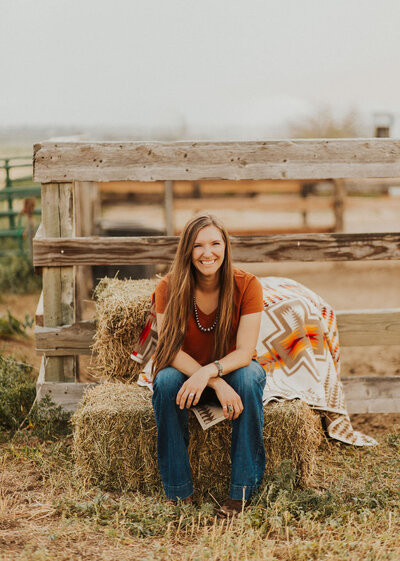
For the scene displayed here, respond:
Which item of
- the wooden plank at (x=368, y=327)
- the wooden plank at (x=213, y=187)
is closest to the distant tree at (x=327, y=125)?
the wooden plank at (x=213, y=187)

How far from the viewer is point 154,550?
9.47ft

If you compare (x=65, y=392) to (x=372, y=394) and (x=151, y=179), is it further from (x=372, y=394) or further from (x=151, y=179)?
(x=372, y=394)

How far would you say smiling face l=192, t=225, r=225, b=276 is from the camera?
3.38 metres

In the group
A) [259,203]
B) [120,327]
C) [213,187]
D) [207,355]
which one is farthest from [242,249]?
[213,187]

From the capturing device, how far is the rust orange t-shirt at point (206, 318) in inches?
137

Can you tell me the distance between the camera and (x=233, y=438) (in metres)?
3.34

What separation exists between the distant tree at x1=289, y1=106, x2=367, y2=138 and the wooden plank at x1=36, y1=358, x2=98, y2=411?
21.1 meters

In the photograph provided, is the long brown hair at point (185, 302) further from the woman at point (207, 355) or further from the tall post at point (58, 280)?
the tall post at point (58, 280)

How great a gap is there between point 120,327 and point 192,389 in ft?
3.04

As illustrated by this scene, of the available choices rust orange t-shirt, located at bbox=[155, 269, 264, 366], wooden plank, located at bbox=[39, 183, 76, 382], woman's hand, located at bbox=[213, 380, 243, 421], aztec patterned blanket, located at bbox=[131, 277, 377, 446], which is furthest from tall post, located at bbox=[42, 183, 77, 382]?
woman's hand, located at bbox=[213, 380, 243, 421]

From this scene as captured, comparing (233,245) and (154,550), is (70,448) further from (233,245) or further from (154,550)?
(233,245)

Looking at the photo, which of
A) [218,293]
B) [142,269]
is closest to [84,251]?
[218,293]

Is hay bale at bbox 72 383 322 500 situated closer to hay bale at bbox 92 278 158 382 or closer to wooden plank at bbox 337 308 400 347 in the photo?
hay bale at bbox 92 278 158 382

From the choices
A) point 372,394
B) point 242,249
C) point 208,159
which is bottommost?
point 372,394
